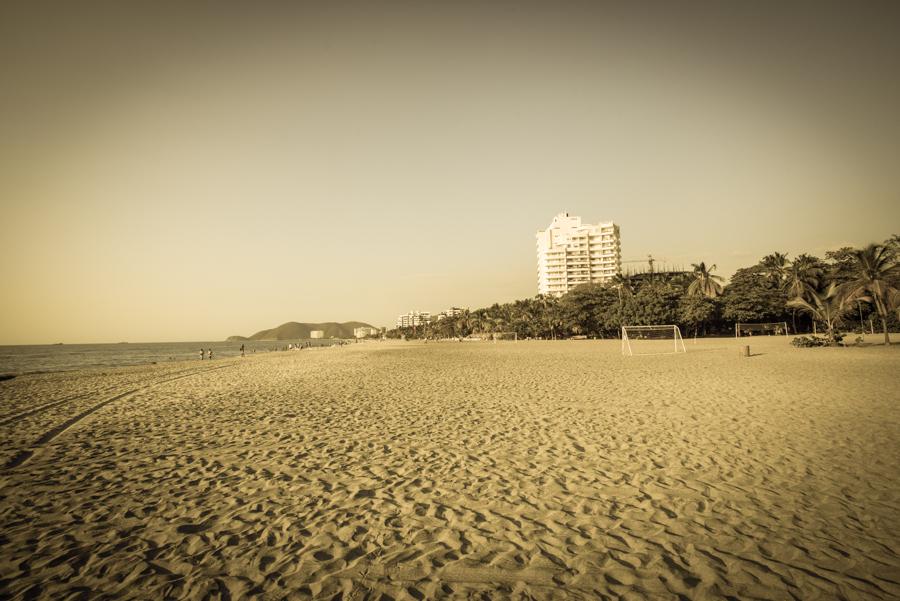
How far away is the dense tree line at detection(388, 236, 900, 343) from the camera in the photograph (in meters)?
30.5

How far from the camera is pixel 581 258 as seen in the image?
458 feet

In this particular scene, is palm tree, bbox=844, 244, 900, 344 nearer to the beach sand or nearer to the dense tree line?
the dense tree line

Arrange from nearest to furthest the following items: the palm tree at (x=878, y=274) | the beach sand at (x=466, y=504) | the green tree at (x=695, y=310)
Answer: the beach sand at (x=466, y=504) → the palm tree at (x=878, y=274) → the green tree at (x=695, y=310)

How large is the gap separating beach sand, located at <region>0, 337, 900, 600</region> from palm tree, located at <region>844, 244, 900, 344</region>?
2705 centimetres

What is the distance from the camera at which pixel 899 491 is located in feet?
17.9

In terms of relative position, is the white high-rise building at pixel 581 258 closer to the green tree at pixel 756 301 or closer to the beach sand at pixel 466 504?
the green tree at pixel 756 301

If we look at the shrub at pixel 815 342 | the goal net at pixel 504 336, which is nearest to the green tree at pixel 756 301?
the shrub at pixel 815 342

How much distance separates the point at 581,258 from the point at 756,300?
8023 centimetres

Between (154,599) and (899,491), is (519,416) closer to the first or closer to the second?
(899,491)

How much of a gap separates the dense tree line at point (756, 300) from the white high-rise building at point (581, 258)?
5034cm

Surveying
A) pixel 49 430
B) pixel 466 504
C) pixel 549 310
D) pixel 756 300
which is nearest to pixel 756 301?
pixel 756 300

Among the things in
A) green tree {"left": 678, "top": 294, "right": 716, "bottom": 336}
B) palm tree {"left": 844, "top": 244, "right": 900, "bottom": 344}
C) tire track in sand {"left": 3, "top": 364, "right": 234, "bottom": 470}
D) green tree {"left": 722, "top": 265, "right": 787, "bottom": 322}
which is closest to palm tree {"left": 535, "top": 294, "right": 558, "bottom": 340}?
green tree {"left": 678, "top": 294, "right": 716, "bottom": 336}

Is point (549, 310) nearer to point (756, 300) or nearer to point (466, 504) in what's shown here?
point (756, 300)

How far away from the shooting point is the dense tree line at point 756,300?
30547 mm
